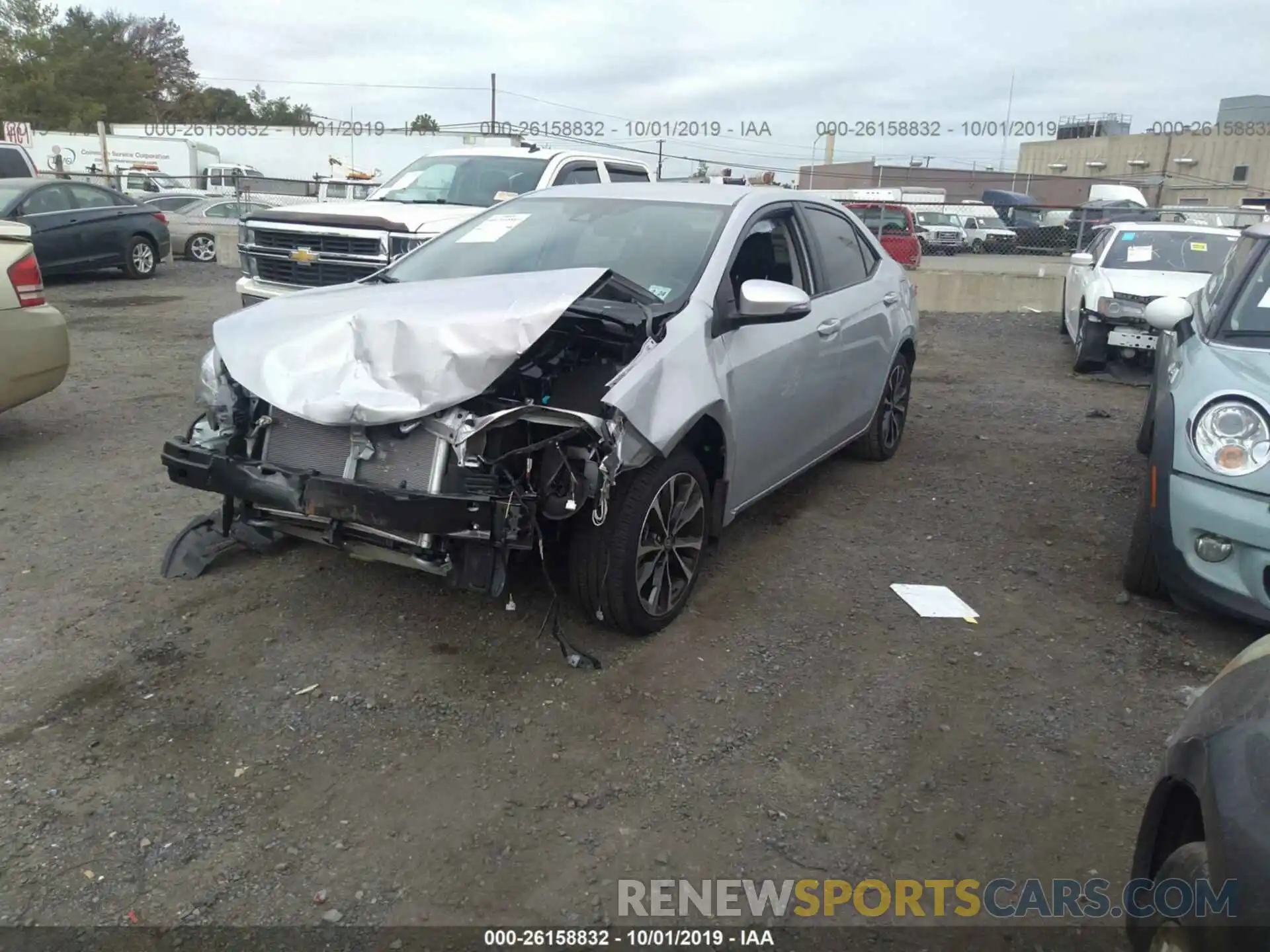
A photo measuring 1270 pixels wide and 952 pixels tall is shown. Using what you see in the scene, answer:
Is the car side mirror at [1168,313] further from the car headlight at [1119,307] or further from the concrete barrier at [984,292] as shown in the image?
the concrete barrier at [984,292]

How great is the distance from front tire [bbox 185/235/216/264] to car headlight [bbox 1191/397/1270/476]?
18.7 m

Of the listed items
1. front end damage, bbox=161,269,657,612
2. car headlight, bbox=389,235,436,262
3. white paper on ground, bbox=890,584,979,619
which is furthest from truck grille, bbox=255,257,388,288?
white paper on ground, bbox=890,584,979,619

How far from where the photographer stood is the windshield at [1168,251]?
10211 mm

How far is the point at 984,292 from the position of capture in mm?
15695

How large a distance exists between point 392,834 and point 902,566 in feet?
9.60

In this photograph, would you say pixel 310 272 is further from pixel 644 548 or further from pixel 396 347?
pixel 644 548

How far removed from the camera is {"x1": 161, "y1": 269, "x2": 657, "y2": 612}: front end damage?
3.21 metres

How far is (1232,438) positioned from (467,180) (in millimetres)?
7252

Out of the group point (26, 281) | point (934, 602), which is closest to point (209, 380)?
point (26, 281)

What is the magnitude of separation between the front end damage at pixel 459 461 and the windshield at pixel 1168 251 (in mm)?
8760

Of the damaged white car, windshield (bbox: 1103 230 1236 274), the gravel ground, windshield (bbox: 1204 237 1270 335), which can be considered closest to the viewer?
the gravel ground

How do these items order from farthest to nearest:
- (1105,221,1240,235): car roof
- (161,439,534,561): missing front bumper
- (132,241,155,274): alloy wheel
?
(132,241,155,274): alloy wheel < (1105,221,1240,235): car roof < (161,439,534,561): missing front bumper

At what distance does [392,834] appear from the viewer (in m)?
2.68

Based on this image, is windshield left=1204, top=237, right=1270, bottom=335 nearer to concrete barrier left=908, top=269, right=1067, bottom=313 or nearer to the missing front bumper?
the missing front bumper
